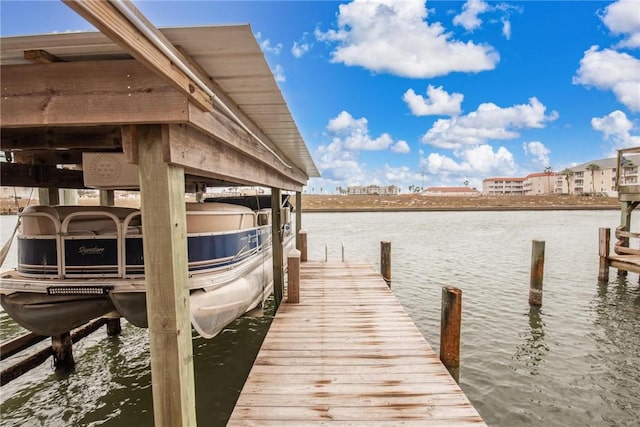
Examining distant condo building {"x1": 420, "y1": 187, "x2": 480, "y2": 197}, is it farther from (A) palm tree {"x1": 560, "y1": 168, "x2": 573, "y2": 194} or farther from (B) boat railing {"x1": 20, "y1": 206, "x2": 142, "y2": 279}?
(B) boat railing {"x1": 20, "y1": 206, "x2": 142, "y2": 279}

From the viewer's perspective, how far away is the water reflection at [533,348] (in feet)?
23.0

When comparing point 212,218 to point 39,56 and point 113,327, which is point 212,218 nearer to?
point 39,56

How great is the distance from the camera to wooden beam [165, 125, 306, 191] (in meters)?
2.65

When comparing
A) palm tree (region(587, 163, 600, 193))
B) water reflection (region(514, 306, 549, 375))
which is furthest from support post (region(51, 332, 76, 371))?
palm tree (region(587, 163, 600, 193))

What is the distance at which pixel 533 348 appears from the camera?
771 centimetres

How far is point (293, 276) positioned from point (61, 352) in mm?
4893

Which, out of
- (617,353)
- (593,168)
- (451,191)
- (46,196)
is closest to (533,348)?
(617,353)

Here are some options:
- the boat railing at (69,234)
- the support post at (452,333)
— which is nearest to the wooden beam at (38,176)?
the boat railing at (69,234)

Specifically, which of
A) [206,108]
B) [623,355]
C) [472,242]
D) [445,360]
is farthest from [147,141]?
[472,242]

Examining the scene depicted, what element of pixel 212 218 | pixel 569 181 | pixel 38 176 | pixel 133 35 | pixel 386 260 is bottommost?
pixel 386 260

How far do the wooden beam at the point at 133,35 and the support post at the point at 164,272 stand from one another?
1.65ft

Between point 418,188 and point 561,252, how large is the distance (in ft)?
536

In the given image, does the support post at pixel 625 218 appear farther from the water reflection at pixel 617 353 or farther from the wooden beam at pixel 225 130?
the wooden beam at pixel 225 130

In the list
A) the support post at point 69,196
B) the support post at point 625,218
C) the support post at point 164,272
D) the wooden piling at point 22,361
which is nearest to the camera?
the support post at point 164,272
